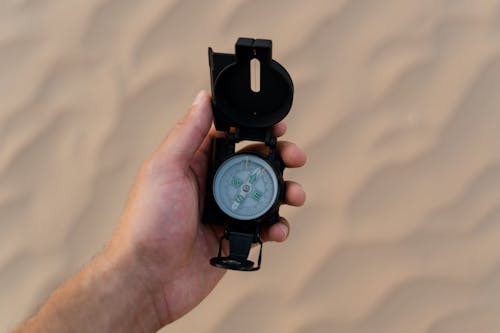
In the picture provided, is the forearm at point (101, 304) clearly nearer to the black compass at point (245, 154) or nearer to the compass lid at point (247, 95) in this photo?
the black compass at point (245, 154)

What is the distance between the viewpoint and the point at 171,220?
161 cm

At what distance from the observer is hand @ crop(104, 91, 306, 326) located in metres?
1.62

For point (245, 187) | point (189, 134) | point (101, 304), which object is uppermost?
A: point (189, 134)

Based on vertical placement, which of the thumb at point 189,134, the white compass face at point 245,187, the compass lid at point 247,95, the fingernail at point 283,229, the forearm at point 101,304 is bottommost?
the forearm at point 101,304

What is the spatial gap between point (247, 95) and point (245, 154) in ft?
0.51

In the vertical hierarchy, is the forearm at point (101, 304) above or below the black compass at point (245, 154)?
below

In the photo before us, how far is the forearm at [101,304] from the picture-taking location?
5.03ft

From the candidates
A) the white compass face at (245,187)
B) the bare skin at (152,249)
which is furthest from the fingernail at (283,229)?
the white compass face at (245,187)

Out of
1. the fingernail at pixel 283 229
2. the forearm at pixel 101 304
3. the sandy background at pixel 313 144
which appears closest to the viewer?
the forearm at pixel 101 304

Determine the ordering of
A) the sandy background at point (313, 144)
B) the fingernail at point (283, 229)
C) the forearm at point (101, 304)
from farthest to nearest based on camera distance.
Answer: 1. the sandy background at point (313, 144)
2. the fingernail at point (283, 229)
3. the forearm at point (101, 304)

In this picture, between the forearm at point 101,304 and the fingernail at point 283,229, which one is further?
the fingernail at point 283,229

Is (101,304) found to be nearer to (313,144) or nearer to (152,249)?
(152,249)

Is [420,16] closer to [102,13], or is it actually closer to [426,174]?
[426,174]

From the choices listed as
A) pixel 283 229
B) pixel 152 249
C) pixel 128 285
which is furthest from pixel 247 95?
pixel 128 285
